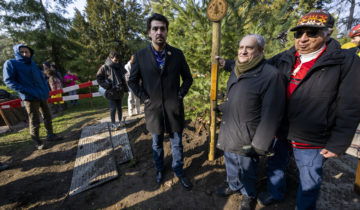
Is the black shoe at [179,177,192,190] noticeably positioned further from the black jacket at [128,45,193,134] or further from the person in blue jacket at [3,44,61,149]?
the person in blue jacket at [3,44,61,149]

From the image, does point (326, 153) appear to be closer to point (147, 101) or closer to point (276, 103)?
point (276, 103)

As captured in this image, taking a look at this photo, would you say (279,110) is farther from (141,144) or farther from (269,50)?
(141,144)

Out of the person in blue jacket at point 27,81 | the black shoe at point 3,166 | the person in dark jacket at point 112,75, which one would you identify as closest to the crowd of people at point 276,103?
the person in dark jacket at point 112,75

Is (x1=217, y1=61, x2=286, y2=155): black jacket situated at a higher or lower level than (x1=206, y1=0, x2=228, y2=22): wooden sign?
lower

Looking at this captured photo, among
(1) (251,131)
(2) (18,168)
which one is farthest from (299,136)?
(2) (18,168)

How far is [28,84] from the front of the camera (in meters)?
3.57

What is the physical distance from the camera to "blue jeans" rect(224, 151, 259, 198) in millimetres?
1905

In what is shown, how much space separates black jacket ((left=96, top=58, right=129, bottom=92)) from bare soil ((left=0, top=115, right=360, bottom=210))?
6.40 ft

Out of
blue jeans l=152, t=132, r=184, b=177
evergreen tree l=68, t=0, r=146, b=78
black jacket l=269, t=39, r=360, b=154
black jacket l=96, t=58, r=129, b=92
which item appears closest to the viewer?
black jacket l=269, t=39, r=360, b=154

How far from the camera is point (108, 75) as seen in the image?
14.0 feet

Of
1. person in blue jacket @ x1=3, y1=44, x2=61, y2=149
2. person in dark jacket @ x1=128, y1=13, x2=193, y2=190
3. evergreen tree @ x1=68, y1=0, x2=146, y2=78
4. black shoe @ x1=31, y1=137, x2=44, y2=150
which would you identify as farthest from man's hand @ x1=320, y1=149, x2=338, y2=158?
evergreen tree @ x1=68, y1=0, x2=146, y2=78

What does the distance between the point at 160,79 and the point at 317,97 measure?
1753 millimetres

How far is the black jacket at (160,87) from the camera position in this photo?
2.15 m

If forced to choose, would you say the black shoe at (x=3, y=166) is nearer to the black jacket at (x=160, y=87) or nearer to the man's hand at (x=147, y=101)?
the black jacket at (x=160, y=87)
